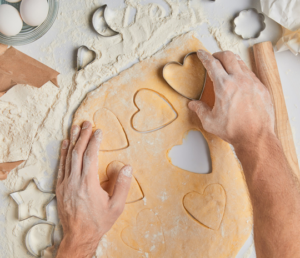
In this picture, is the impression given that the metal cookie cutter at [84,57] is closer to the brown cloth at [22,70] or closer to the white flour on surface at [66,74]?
the white flour on surface at [66,74]

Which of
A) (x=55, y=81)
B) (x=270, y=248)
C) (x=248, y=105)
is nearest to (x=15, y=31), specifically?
(x=55, y=81)

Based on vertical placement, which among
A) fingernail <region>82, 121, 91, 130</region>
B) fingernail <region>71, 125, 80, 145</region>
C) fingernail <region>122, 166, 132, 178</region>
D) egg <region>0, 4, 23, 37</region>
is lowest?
fingernail <region>122, 166, 132, 178</region>

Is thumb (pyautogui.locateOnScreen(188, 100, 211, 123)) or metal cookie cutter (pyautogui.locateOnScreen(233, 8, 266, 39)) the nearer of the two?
thumb (pyautogui.locateOnScreen(188, 100, 211, 123))

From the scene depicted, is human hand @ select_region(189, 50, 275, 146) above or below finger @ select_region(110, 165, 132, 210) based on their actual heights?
above

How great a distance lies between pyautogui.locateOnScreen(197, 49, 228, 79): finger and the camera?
1.16 metres

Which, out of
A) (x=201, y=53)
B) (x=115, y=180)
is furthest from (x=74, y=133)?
(x=201, y=53)

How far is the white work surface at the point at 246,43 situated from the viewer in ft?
4.37

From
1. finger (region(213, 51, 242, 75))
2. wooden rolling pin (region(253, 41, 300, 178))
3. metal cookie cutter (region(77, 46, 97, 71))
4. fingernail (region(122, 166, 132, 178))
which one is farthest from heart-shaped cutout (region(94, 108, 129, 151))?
wooden rolling pin (region(253, 41, 300, 178))

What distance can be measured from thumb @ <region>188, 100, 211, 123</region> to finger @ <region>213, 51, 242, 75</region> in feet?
0.62

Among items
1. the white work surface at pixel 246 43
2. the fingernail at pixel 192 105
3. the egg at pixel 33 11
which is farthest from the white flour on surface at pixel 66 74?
the fingernail at pixel 192 105

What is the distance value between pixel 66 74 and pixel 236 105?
0.87 metres

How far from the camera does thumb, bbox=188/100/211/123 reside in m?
1.19

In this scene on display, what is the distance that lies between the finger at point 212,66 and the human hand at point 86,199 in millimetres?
586

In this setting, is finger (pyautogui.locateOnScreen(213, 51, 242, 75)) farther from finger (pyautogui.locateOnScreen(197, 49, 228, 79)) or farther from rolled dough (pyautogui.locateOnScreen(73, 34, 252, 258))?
rolled dough (pyautogui.locateOnScreen(73, 34, 252, 258))
